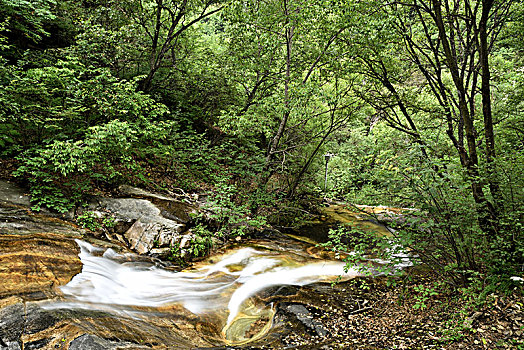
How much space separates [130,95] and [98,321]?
18.2 feet

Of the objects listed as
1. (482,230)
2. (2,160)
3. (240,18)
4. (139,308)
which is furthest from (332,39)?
(2,160)

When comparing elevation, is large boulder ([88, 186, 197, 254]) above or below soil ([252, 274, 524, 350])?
above

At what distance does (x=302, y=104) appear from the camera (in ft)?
29.9

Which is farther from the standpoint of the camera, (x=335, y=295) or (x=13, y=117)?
(x=13, y=117)

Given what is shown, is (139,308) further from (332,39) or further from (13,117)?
(332,39)

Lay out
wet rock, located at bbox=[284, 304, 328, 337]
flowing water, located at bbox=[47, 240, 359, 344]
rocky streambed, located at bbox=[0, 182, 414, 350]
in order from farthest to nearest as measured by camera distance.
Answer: flowing water, located at bbox=[47, 240, 359, 344] → wet rock, located at bbox=[284, 304, 328, 337] → rocky streambed, located at bbox=[0, 182, 414, 350]

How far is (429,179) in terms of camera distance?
396 centimetres

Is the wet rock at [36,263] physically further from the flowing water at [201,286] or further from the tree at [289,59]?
the tree at [289,59]

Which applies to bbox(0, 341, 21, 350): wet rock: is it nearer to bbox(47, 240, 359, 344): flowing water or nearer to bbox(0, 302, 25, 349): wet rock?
bbox(0, 302, 25, 349): wet rock

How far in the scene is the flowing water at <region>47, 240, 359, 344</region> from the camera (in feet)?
14.0

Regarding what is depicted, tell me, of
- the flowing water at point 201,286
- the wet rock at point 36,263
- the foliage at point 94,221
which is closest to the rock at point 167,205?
the foliage at point 94,221

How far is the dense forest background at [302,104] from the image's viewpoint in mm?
4086

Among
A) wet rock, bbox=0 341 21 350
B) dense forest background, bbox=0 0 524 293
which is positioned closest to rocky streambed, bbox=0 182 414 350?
wet rock, bbox=0 341 21 350

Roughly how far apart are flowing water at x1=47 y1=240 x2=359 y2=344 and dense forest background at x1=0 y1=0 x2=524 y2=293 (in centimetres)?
168
